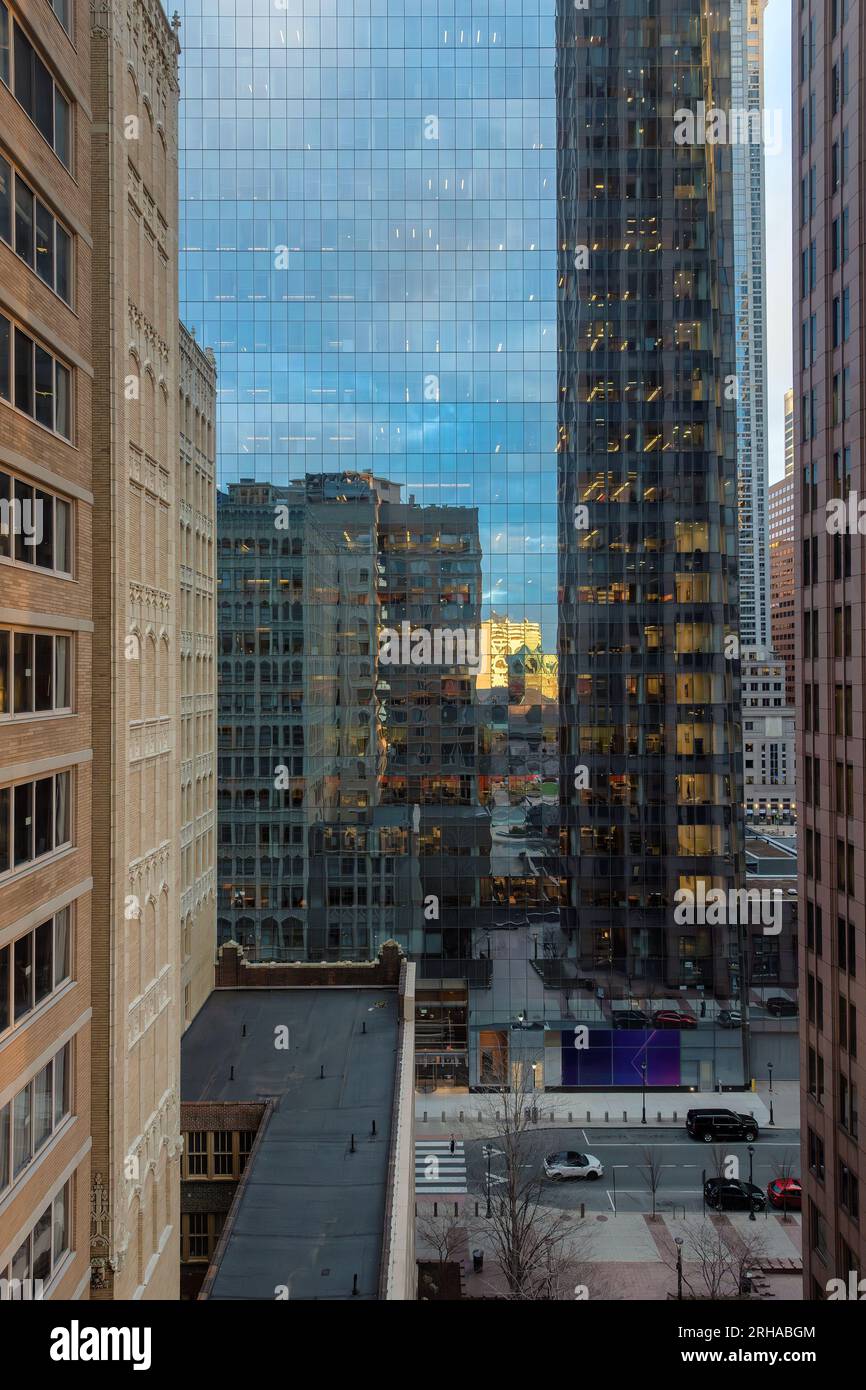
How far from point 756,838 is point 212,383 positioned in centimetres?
6373

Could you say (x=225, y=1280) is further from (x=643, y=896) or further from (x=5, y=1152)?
(x=643, y=896)

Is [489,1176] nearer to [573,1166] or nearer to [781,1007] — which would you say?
[573,1166]

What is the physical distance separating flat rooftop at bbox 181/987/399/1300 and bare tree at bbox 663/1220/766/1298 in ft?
44.5

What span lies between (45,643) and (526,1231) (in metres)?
27.9

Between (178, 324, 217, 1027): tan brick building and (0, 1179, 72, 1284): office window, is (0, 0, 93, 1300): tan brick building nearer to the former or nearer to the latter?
(0, 1179, 72, 1284): office window

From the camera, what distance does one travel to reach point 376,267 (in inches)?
2012

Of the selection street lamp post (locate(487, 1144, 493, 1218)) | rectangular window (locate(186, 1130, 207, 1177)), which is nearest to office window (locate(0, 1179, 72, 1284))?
rectangular window (locate(186, 1130, 207, 1177))

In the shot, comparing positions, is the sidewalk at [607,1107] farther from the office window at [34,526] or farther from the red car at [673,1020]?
the office window at [34,526]

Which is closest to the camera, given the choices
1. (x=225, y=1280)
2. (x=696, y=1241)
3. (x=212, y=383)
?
(x=225, y=1280)

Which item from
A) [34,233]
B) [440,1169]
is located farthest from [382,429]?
[440,1169]

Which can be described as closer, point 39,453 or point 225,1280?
point 39,453

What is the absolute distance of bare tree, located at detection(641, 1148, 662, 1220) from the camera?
119 feet

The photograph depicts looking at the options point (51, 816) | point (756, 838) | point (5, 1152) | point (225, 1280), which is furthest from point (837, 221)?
point (756, 838)

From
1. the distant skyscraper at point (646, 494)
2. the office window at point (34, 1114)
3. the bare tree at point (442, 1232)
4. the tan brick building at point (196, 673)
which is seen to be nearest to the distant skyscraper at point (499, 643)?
the distant skyscraper at point (646, 494)
